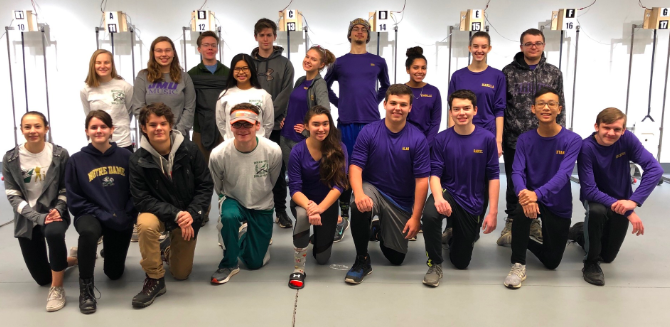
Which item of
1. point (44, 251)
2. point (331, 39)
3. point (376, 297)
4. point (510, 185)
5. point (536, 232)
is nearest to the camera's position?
point (376, 297)

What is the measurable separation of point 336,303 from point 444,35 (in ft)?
13.5

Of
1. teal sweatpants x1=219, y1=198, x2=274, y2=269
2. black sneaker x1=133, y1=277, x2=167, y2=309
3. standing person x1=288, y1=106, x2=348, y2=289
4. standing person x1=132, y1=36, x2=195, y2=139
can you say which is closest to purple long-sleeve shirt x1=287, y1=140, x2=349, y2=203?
standing person x1=288, y1=106, x2=348, y2=289

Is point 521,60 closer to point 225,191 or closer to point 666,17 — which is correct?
point 225,191

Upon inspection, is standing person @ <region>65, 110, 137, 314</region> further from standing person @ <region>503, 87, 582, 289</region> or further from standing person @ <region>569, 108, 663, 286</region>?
standing person @ <region>569, 108, 663, 286</region>

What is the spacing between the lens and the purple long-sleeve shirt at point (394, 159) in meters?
2.78

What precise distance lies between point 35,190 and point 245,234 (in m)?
1.14

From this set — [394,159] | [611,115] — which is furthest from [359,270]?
[611,115]

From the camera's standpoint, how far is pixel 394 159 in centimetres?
281

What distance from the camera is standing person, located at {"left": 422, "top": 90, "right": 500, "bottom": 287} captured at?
2.69 m

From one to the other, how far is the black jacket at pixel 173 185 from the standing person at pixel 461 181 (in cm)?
128

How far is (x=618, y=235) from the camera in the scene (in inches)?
111

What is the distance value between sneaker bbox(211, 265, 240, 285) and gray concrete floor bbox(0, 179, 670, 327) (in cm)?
4

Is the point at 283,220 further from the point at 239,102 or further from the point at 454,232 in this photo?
the point at 454,232

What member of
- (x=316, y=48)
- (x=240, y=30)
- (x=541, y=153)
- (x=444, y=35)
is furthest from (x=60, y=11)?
(x=541, y=153)
